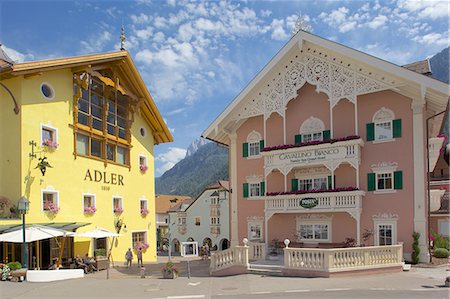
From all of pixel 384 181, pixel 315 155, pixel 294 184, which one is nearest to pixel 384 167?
pixel 384 181

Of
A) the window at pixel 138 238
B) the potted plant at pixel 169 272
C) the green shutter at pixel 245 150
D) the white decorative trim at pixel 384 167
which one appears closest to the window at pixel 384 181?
the white decorative trim at pixel 384 167

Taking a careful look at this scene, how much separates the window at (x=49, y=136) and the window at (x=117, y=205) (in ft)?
22.2

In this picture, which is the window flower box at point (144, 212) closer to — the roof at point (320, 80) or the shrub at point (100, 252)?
the shrub at point (100, 252)

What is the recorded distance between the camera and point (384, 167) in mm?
22188

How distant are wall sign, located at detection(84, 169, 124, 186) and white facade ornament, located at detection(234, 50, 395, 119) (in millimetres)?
9010

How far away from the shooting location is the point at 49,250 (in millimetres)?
21875

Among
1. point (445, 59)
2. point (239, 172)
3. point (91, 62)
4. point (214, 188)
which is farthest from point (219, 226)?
point (445, 59)

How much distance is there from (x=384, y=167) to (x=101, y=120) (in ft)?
56.8

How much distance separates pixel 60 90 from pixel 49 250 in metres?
8.68

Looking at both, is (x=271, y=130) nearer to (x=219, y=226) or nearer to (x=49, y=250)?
(x=49, y=250)

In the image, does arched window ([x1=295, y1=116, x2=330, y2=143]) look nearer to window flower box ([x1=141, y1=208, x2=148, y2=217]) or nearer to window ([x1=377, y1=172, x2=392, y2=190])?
window ([x1=377, y1=172, x2=392, y2=190])

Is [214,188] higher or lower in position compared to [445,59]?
lower

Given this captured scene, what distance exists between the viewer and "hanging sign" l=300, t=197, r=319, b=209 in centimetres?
2303

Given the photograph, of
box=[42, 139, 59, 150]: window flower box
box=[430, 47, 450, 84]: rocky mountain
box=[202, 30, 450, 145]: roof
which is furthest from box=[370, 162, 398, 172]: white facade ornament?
box=[430, 47, 450, 84]: rocky mountain
